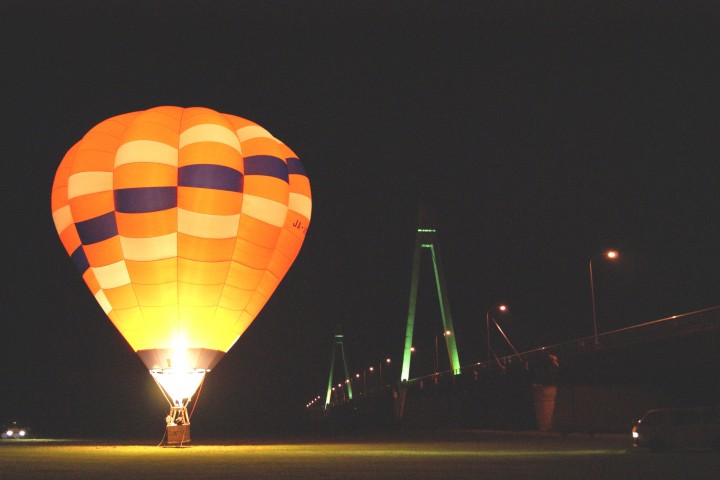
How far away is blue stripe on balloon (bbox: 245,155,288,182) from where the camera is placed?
27406mm

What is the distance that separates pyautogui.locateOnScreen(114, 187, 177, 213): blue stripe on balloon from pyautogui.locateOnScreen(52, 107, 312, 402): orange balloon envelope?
29 mm

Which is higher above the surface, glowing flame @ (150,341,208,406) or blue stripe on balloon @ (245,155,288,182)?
blue stripe on balloon @ (245,155,288,182)

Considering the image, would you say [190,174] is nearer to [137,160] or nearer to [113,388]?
[137,160]

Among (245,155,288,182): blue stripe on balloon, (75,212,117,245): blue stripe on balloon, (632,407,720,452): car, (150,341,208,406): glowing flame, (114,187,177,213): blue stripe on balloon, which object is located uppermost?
(245,155,288,182): blue stripe on balloon

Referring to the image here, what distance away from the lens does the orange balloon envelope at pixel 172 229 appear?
25797mm

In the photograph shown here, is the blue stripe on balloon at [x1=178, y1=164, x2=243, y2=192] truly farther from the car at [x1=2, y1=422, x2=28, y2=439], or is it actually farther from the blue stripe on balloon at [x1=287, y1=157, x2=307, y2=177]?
the car at [x1=2, y1=422, x2=28, y2=439]

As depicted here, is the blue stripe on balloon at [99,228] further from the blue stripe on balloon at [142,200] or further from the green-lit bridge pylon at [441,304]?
the green-lit bridge pylon at [441,304]

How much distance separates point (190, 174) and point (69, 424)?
64377mm

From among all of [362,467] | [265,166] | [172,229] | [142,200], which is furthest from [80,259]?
[362,467]

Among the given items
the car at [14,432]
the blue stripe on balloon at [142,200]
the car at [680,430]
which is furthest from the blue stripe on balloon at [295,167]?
the car at [14,432]

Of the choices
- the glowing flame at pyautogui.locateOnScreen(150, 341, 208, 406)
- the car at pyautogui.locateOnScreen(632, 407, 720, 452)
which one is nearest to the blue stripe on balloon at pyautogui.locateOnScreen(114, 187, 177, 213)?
the glowing flame at pyautogui.locateOnScreen(150, 341, 208, 406)

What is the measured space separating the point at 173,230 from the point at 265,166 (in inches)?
146

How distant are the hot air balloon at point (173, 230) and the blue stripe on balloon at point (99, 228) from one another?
3 centimetres

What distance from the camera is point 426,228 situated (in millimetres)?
85562
